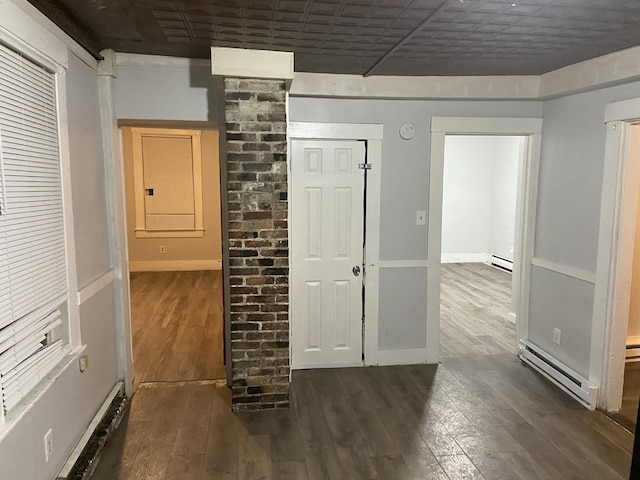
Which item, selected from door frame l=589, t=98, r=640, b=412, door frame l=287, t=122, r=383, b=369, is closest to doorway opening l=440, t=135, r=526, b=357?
door frame l=287, t=122, r=383, b=369

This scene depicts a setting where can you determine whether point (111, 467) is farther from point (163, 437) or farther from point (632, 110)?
point (632, 110)

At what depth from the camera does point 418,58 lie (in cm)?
312

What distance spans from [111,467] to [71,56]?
89.3 inches

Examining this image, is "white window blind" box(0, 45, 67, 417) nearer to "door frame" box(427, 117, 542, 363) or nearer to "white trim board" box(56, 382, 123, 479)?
"white trim board" box(56, 382, 123, 479)

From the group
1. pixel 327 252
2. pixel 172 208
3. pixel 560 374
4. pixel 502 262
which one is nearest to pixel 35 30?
pixel 327 252

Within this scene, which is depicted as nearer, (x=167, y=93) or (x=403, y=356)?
(x=167, y=93)

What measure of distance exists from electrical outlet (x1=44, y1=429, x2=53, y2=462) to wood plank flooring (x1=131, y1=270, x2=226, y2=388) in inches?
57.2

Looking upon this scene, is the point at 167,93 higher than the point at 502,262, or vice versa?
the point at 167,93

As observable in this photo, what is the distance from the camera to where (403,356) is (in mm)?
4020

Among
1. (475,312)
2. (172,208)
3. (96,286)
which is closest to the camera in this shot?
(96,286)

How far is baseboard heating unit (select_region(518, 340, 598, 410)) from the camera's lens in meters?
3.26

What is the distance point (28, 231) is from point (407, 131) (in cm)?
279

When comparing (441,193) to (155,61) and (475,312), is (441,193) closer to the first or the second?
(475,312)

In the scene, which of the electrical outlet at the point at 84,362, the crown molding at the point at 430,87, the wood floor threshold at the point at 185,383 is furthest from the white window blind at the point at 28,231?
the crown molding at the point at 430,87
